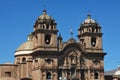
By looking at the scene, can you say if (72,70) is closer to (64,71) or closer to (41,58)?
(64,71)

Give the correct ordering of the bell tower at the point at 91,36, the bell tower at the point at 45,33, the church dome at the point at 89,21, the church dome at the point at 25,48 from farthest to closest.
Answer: the church dome at the point at 25,48 → the church dome at the point at 89,21 → the bell tower at the point at 91,36 → the bell tower at the point at 45,33

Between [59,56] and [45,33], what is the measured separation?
5.66 meters

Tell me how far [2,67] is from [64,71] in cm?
1377

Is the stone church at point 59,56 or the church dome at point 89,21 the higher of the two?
the church dome at point 89,21

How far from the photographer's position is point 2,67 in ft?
299

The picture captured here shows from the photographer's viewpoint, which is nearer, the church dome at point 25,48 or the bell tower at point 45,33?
the bell tower at point 45,33

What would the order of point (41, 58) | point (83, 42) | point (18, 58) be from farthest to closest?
point (18, 58), point (83, 42), point (41, 58)

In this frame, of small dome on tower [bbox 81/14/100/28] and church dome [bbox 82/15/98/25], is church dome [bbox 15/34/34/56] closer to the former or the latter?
small dome on tower [bbox 81/14/100/28]

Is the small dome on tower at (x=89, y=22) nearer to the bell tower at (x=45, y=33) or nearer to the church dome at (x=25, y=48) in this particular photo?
the bell tower at (x=45, y=33)

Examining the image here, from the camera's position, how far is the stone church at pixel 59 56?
8669 cm

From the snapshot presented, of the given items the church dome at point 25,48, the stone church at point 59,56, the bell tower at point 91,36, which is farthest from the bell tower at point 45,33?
the church dome at point 25,48

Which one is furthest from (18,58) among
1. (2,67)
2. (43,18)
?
(43,18)

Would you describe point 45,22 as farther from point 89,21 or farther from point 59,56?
point 89,21

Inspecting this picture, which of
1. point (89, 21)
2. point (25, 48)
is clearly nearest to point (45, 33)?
point (89, 21)
